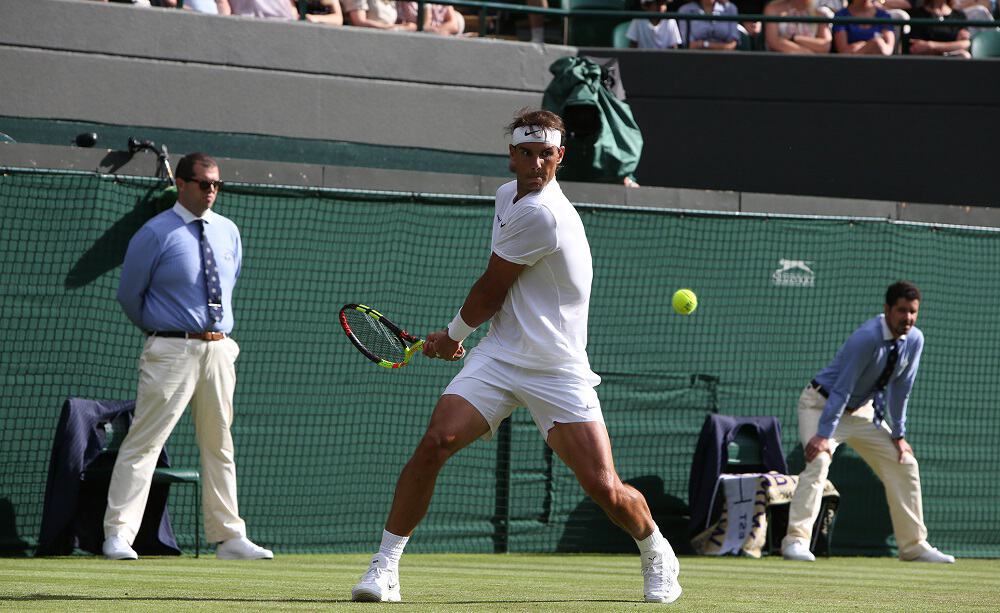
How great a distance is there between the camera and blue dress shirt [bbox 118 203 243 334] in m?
8.01

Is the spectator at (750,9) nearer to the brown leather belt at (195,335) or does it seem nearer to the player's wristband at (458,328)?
the brown leather belt at (195,335)

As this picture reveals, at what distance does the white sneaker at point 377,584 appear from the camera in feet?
18.4

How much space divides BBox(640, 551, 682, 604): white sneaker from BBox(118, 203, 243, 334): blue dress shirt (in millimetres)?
3307

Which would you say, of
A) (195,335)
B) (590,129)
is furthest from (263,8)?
(195,335)

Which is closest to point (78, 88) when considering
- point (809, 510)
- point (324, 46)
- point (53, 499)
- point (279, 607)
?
point (324, 46)

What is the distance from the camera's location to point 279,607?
541cm

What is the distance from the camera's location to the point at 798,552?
9641mm

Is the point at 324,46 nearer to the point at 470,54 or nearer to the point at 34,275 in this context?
the point at 470,54

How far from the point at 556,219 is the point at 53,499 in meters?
4.03

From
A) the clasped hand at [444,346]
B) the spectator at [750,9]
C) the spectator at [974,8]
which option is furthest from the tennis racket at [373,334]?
the spectator at [974,8]

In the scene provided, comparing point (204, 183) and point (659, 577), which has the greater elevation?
point (204, 183)

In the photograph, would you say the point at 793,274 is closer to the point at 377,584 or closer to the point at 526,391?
the point at 526,391

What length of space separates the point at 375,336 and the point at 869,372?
428 cm

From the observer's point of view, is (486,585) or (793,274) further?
(793,274)
